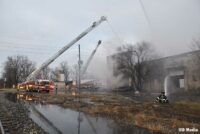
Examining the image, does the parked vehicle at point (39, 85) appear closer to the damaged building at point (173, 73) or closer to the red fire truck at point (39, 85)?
the red fire truck at point (39, 85)

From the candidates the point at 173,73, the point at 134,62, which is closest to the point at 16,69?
the point at 134,62

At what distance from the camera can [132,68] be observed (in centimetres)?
6631

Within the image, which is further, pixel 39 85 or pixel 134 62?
pixel 134 62

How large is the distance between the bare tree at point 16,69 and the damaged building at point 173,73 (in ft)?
151

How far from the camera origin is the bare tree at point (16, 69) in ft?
332

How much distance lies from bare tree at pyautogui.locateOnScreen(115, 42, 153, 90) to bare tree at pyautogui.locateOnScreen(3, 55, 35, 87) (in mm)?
44580

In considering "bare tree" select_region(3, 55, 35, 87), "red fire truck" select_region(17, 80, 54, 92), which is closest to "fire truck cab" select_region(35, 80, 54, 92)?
"red fire truck" select_region(17, 80, 54, 92)

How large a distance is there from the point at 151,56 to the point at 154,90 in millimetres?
7913

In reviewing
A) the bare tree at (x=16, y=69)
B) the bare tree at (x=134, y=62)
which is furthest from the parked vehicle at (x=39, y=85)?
the bare tree at (x=16, y=69)

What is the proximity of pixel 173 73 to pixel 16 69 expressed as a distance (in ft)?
224

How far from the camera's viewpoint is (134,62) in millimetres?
67250

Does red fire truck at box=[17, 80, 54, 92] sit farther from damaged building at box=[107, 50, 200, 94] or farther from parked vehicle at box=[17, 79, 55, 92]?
damaged building at box=[107, 50, 200, 94]

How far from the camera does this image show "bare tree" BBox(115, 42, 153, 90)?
64.5 m

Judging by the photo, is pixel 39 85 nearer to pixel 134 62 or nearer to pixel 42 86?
pixel 42 86
